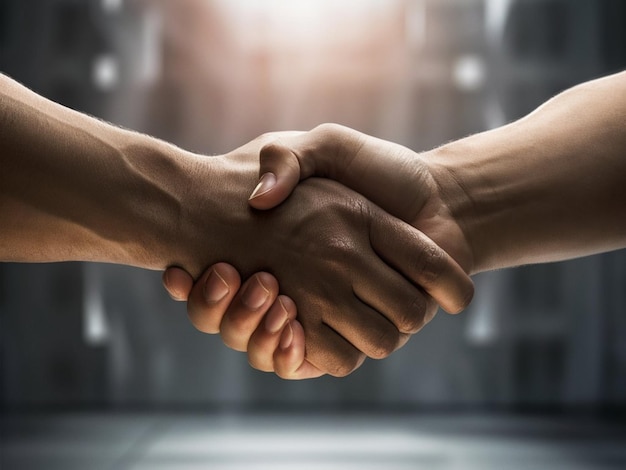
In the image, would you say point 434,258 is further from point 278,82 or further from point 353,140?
point 278,82

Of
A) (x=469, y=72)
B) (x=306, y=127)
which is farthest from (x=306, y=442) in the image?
(x=469, y=72)

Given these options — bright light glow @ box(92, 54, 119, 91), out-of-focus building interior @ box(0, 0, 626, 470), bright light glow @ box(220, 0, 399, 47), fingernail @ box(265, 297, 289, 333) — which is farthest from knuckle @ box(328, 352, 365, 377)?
bright light glow @ box(92, 54, 119, 91)

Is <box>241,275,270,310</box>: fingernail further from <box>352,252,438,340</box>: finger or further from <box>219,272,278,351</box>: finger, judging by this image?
<box>352,252,438,340</box>: finger

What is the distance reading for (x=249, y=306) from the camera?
962mm

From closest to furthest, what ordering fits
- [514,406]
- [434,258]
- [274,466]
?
[434,258]
[274,466]
[514,406]

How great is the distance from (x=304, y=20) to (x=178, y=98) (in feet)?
2.13

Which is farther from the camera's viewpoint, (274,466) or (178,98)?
(178,98)

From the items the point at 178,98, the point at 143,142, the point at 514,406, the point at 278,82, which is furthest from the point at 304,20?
the point at 143,142

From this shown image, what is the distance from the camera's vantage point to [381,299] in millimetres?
973

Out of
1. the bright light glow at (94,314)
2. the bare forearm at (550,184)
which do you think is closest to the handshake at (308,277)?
the bare forearm at (550,184)

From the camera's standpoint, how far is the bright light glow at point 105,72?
2.88 metres

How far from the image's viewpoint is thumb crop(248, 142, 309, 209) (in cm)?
97

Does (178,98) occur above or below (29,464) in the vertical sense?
above

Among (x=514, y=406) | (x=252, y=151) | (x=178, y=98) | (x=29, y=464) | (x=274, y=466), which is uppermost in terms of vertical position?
(x=252, y=151)
